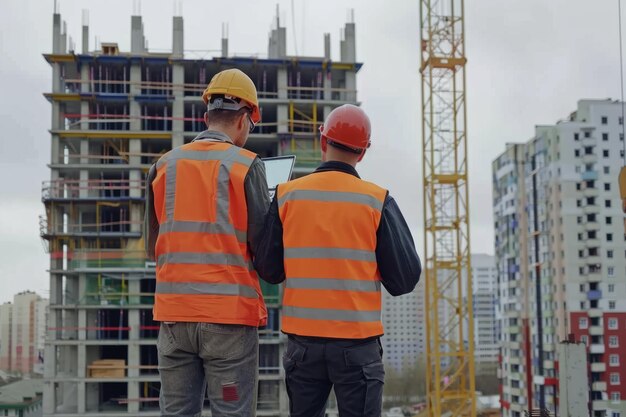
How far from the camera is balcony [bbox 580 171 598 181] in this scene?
6228 cm

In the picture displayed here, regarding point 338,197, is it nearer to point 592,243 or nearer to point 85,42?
point 85,42

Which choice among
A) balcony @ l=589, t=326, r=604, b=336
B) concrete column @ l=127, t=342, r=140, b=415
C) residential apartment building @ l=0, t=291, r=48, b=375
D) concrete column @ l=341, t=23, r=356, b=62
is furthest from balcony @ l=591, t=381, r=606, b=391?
residential apartment building @ l=0, t=291, r=48, b=375

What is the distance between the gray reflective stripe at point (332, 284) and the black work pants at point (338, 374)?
0.22 metres

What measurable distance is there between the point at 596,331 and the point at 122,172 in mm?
41284

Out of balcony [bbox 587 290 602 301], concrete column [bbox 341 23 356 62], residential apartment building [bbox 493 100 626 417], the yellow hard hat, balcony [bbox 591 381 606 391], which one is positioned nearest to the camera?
the yellow hard hat

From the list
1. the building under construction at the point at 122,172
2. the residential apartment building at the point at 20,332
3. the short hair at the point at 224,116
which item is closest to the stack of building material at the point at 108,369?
the building under construction at the point at 122,172

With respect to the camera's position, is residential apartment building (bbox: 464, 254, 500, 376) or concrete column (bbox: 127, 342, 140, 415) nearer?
concrete column (bbox: 127, 342, 140, 415)

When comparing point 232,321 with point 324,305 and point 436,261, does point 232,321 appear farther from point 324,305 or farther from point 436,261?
point 436,261

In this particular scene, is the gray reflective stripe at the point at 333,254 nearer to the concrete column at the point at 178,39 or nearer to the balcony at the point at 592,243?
the concrete column at the point at 178,39

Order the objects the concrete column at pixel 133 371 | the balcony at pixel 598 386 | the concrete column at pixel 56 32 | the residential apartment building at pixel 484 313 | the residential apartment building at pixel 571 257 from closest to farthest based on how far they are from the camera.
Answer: the concrete column at pixel 133 371 → the concrete column at pixel 56 32 → the balcony at pixel 598 386 → the residential apartment building at pixel 571 257 → the residential apartment building at pixel 484 313

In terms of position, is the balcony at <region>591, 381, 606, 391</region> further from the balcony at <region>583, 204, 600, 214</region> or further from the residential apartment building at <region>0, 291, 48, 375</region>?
the residential apartment building at <region>0, 291, 48, 375</region>

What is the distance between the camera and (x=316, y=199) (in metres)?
3.14

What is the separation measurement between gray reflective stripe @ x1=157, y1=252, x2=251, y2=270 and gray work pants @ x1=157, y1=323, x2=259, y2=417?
0.25m

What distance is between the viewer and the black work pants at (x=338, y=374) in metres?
3.03
